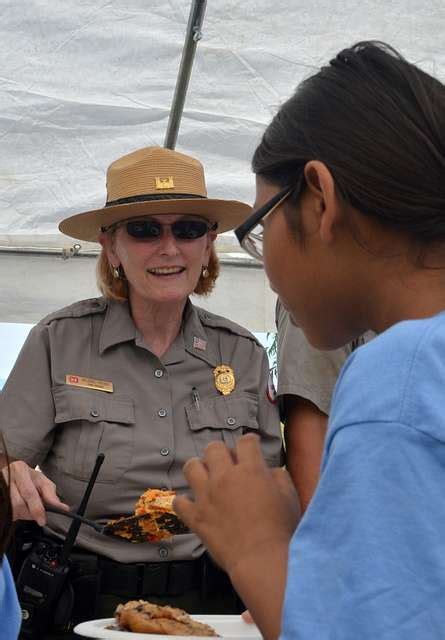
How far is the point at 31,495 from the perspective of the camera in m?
2.13

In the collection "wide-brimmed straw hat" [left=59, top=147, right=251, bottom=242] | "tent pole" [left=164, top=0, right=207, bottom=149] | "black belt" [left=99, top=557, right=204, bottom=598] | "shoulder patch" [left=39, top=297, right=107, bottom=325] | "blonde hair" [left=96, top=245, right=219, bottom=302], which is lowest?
"black belt" [left=99, top=557, right=204, bottom=598]

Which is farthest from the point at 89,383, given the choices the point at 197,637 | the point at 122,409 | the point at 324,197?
the point at 324,197

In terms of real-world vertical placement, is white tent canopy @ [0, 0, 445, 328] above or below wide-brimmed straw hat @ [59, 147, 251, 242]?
above

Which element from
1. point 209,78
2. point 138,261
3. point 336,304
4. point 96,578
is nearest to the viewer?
point 336,304

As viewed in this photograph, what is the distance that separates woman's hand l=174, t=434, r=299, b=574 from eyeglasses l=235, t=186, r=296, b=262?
26 centimetres

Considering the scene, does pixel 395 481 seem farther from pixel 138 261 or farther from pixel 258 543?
pixel 138 261

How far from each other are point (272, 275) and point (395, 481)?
0.38 m

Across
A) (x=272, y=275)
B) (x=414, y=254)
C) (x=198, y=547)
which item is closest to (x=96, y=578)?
(x=198, y=547)

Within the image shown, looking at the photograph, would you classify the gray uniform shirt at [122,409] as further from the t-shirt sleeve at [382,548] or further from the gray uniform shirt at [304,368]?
the t-shirt sleeve at [382,548]

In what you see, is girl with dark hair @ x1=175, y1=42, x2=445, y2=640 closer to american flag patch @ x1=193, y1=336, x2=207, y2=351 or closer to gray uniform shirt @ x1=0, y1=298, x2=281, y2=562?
gray uniform shirt @ x1=0, y1=298, x2=281, y2=562

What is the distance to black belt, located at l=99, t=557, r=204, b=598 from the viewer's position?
222 centimetres

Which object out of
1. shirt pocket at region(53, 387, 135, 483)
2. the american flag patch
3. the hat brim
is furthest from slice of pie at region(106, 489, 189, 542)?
the hat brim

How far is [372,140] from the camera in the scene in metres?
1.02

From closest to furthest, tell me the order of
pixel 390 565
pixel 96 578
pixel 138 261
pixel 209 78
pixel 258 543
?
1. pixel 390 565
2. pixel 258 543
3. pixel 96 578
4. pixel 138 261
5. pixel 209 78
